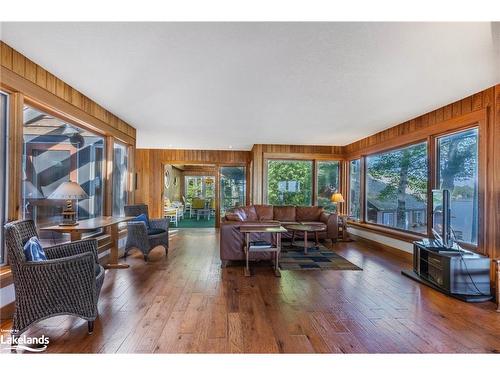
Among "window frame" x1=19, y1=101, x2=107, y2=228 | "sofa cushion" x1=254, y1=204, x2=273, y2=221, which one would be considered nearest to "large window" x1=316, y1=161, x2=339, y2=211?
"sofa cushion" x1=254, y1=204, x2=273, y2=221

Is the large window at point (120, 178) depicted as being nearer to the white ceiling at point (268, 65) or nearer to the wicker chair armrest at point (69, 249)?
the white ceiling at point (268, 65)

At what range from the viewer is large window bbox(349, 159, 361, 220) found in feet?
22.5

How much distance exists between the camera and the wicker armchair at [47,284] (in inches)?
79.2

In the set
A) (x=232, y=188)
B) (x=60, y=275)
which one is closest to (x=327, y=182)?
(x=232, y=188)

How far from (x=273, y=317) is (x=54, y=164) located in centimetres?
379

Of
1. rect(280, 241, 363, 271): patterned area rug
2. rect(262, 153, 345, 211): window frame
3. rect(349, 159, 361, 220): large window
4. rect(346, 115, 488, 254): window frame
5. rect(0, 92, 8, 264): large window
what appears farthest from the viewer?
rect(262, 153, 345, 211): window frame

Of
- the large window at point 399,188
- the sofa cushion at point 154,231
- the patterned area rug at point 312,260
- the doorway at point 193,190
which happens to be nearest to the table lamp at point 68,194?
the sofa cushion at point 154,231

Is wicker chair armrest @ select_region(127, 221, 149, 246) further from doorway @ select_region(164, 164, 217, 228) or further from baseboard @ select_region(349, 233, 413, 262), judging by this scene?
doorway @ select_region(164, 164, 217, 228)

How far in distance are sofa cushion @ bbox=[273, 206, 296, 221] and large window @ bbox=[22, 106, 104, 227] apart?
12.9ft

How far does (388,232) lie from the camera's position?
5.30 meters

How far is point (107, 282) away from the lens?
11.3ft

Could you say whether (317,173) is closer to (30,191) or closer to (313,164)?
(313,164)
